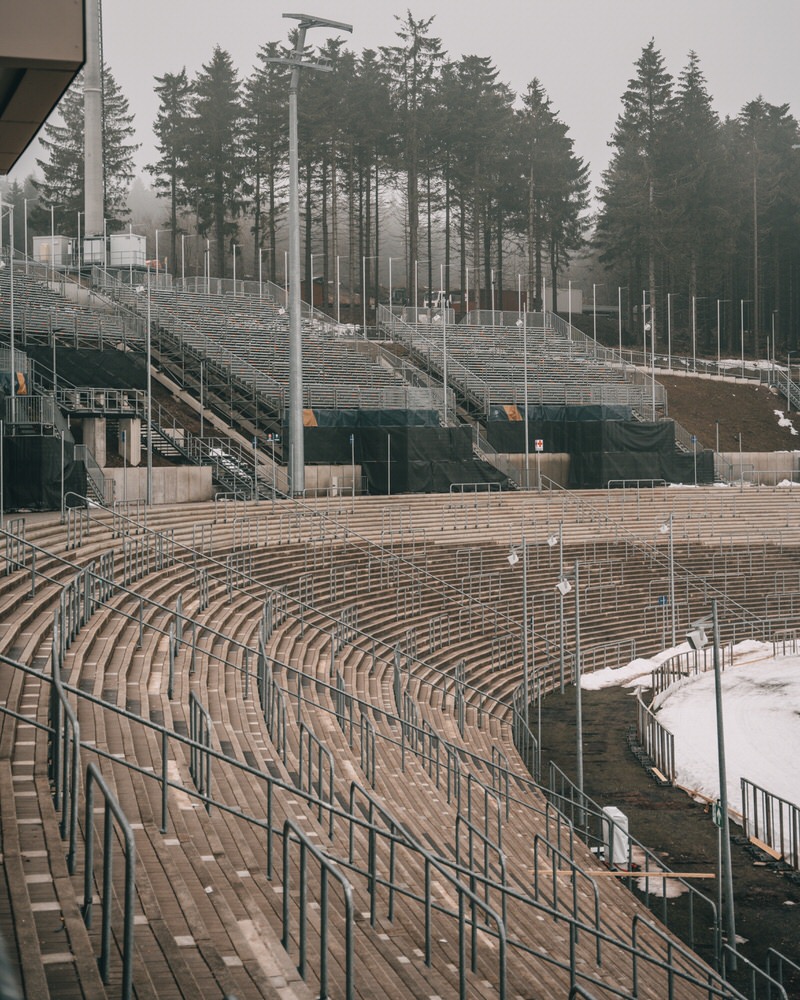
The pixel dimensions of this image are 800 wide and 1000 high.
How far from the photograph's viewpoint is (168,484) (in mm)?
36844

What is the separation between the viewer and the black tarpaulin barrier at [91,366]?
41312mm

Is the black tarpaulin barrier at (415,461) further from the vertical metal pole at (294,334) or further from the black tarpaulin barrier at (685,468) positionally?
the black tarpaulin barrier at (685,468)

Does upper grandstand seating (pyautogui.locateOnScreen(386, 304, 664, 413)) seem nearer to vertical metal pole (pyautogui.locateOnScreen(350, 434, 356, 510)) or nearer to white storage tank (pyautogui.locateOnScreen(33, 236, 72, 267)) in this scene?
vertical metal pole (pyautogui.locateOnScreen(350, 434, 356, 510))

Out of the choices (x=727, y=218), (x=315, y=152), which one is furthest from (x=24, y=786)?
(x=727, y=218)

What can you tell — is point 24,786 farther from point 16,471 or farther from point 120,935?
point 16,471

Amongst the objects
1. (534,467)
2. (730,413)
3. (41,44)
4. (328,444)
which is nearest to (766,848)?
(41,44)

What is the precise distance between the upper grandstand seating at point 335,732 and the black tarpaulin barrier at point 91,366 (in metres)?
9.76

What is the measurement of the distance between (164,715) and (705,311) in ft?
256

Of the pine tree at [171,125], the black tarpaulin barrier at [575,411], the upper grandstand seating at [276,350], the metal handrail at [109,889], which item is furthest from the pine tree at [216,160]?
the metal handrail at [109,889]

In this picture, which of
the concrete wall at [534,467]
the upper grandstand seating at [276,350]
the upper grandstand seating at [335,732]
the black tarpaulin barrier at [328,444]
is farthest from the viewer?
the upper grandstand seating at [276,350]

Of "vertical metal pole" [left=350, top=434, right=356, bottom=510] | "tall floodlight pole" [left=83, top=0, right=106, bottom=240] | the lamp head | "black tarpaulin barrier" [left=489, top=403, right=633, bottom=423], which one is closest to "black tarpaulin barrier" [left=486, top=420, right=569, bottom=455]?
"black tarpaulin barrier" [left=489, top=403, right=633, bottom=423]

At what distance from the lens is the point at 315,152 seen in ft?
257

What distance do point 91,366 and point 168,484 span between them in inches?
312

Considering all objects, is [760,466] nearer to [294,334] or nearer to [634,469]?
[634,469]
